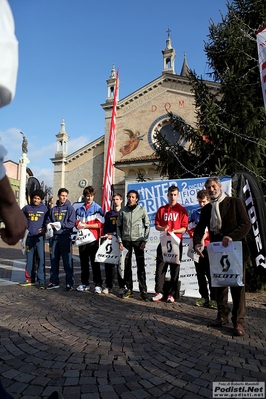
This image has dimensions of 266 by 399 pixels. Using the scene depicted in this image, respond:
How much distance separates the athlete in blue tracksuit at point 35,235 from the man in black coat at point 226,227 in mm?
4044

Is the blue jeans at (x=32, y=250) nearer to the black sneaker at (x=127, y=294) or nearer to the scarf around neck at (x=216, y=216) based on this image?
the black sneaker at (x=127, y=294)

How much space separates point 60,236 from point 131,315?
112 inches

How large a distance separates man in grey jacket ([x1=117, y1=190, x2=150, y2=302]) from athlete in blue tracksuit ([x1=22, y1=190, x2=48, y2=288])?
2.08 meters

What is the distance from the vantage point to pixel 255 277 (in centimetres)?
682

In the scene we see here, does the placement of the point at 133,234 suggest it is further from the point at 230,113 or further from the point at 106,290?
the point at 230,113

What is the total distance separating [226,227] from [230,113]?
4.20m

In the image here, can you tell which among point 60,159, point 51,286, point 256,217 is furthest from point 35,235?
point 60,159

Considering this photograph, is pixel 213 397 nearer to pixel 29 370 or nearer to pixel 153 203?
pixel 29 370

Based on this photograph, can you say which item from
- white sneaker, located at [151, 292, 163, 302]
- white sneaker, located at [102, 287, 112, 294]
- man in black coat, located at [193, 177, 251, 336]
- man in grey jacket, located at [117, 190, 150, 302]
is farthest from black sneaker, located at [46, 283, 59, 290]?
man in black coat, located at [193, 177, 251, 336]

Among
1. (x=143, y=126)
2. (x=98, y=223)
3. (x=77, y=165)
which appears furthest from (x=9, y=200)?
(x=77, y=165)

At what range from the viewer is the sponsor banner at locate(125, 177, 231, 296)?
21.8 feet

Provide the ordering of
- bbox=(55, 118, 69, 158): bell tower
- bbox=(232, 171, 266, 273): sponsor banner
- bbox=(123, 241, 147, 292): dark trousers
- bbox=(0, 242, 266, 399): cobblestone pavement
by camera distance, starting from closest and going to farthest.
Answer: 1. bbox=(0, 242, 266, 399): cobblestone pavement
2. bbox=(232, 171, 266, 273): sponsor banner
3. bbox=(123, 241, 147, 292): dark trousers
4. bbox=(55, 118, 69, 158): bell tower

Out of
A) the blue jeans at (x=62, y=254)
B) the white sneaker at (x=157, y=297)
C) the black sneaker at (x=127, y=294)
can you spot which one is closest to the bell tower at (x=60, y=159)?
the blue jeans at (x=62, y=254)

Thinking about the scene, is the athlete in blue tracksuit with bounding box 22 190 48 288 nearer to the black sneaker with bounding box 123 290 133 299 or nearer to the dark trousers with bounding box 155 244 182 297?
the black sneaker with bounding box 123 290 133 299
